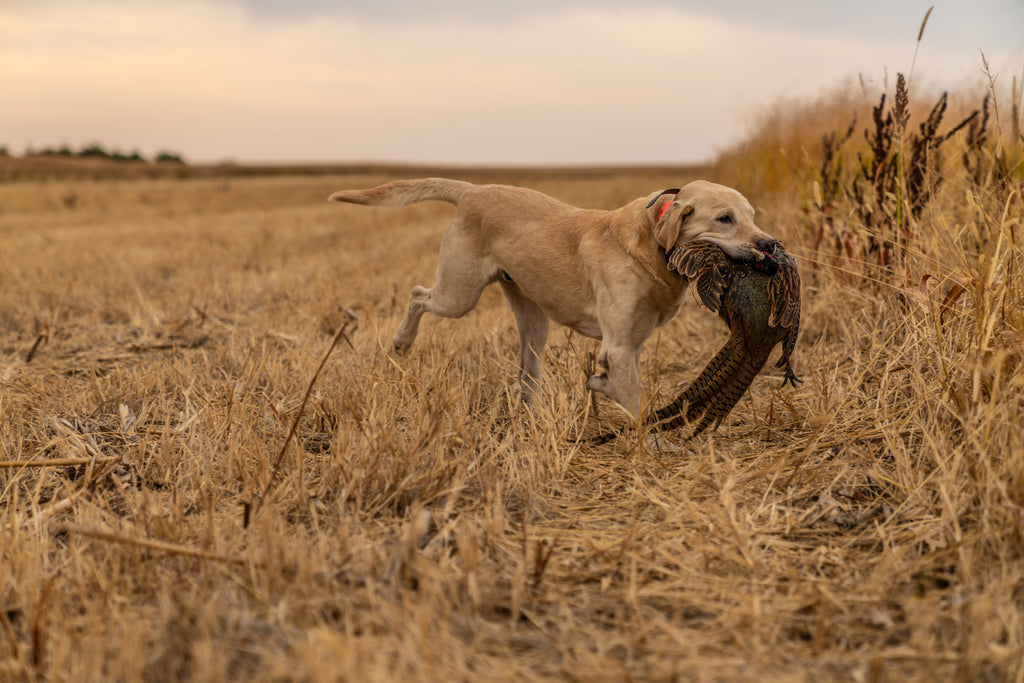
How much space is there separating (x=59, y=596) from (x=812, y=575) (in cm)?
205

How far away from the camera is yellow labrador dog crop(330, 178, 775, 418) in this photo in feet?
10.6

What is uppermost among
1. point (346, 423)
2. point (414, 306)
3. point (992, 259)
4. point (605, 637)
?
point (992, 259)

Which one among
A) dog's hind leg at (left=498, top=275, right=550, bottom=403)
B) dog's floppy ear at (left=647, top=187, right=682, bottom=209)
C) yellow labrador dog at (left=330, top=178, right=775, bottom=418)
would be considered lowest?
dog's hind leg at (left=498, top=275, right=550, bottom=403)

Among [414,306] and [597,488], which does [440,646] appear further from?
[414,306]

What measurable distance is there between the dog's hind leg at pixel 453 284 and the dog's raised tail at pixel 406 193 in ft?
0.88

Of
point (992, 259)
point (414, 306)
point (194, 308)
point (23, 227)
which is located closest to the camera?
point (992, 259)

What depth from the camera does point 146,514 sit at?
2.33m

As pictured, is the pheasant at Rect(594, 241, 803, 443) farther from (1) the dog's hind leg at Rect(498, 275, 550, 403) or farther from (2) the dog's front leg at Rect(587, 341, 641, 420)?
(1) the dog's hind leg at Rect(498, 275, 550, 403)

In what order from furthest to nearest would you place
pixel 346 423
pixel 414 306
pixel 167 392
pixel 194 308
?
pixel 194 308 → pixel 414 306 → pixel 167 392 → pixel 346 423

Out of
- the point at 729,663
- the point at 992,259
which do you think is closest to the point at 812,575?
the point at 729,663

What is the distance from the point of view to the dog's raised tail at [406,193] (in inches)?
173

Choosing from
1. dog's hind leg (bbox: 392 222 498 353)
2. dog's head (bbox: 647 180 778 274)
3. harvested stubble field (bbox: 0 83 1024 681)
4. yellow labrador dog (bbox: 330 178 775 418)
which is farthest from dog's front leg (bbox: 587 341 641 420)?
dog's hind leg (bbox: 392 222 498 353)

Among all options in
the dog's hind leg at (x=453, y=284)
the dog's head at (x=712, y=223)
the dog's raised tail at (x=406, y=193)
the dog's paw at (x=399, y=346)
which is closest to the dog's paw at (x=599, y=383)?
the dog's head at (x=712, y=223)

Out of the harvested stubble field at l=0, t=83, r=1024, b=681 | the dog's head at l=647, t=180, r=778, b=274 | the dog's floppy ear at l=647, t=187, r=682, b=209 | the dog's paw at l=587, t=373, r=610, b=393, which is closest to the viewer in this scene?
the harvested stubble field at l=0, t=83, r=1024, b=681
